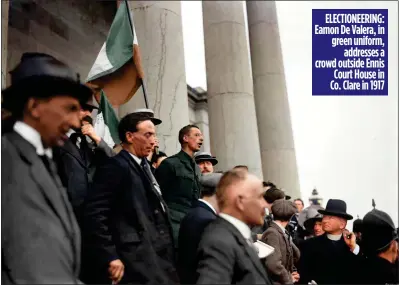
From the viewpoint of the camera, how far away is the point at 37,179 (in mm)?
2996

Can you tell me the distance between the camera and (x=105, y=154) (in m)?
5.91

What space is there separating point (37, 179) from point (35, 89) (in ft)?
2.05

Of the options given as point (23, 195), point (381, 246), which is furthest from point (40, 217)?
point (381, 246)

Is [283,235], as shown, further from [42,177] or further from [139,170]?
[42,177]

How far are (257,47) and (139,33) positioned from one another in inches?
406

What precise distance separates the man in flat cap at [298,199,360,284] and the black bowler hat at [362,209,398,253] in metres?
0.53

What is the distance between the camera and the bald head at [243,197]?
4.17 m

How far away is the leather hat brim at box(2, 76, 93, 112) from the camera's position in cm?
320

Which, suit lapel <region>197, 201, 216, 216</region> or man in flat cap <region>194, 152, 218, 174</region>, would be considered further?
man in flat cap <region>194, 152, 218, 174</region>

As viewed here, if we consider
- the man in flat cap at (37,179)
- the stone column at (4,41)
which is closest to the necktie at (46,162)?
the man in flat cap at (37,179)

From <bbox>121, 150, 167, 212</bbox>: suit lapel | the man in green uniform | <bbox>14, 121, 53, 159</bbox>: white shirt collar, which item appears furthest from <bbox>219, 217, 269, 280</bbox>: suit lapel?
the man in green uniform

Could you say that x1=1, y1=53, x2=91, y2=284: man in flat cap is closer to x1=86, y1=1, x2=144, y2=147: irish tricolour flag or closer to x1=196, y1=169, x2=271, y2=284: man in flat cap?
A: x1=196, y1=169, x2=271, y2=284: man in flat cap

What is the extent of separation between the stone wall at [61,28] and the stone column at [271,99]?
681 cm

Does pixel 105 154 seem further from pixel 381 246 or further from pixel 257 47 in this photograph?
pixel 257 47
